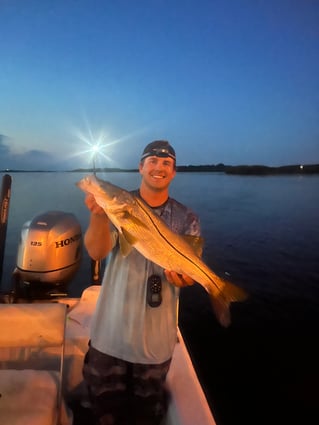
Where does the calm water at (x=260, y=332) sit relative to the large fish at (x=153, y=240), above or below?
below

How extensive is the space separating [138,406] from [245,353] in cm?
584

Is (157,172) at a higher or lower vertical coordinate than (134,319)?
higher

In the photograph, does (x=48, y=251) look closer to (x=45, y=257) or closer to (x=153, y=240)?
(x=45, y=257)

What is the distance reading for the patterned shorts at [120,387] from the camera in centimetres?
251

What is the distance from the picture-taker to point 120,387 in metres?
2.53

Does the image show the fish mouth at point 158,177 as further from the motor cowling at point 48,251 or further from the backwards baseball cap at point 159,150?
the motor cowling at point 48,251

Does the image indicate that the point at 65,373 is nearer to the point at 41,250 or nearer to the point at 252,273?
the point at 41,250

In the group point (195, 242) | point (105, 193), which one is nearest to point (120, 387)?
point (195, 242)

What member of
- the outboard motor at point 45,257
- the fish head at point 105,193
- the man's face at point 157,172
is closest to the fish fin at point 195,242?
the man's face at point 157,172

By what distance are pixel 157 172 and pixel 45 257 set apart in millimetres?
2798

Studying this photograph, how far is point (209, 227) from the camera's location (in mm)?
20906

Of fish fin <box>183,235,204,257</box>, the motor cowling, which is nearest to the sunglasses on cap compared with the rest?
fish fin <box>183,235,204,257</box>

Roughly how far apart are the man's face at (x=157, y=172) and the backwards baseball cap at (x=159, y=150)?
0.04 metres

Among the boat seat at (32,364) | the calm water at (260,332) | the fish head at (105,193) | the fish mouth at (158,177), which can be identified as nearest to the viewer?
the boat seat at (32,364)
